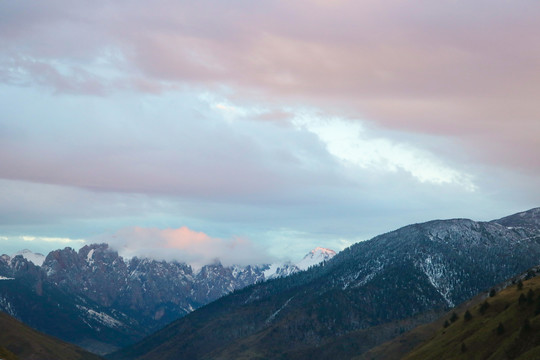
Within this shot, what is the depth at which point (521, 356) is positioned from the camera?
194 meters
